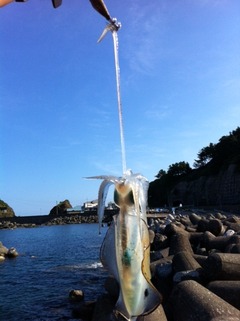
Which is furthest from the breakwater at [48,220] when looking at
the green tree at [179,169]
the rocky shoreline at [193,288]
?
the rocky shoreline at [193,288]

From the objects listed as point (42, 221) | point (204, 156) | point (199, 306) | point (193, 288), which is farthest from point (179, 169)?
point (199, 306)

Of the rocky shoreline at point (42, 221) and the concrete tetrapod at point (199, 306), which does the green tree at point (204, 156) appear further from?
the concrete tetrapod at point (199, 306)

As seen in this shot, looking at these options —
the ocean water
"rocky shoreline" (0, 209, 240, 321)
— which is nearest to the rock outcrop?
the ocean water

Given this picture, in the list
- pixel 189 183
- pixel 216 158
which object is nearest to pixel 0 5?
pixel 216 158

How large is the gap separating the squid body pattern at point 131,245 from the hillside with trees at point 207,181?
306ft

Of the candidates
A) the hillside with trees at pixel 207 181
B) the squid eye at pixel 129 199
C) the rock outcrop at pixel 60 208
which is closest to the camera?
the squid eye at pixel 129 199

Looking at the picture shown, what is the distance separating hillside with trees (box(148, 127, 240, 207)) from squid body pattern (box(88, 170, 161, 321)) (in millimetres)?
93320

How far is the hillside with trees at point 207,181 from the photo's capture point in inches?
3932

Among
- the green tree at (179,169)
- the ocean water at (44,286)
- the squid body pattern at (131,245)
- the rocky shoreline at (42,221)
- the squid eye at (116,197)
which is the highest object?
the green tree at (179,169)

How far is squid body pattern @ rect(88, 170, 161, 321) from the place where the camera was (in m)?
3.80

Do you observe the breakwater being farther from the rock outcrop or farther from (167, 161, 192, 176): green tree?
(167, 161, 192, 176): green tree

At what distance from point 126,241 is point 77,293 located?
1590cm

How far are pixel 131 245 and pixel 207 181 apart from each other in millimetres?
113837

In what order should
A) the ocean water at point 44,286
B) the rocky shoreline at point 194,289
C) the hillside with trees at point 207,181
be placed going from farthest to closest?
the hillside with trees at point 207,181 < the ocean water at point 44,286 < the rocky shoreline at point 194,289
